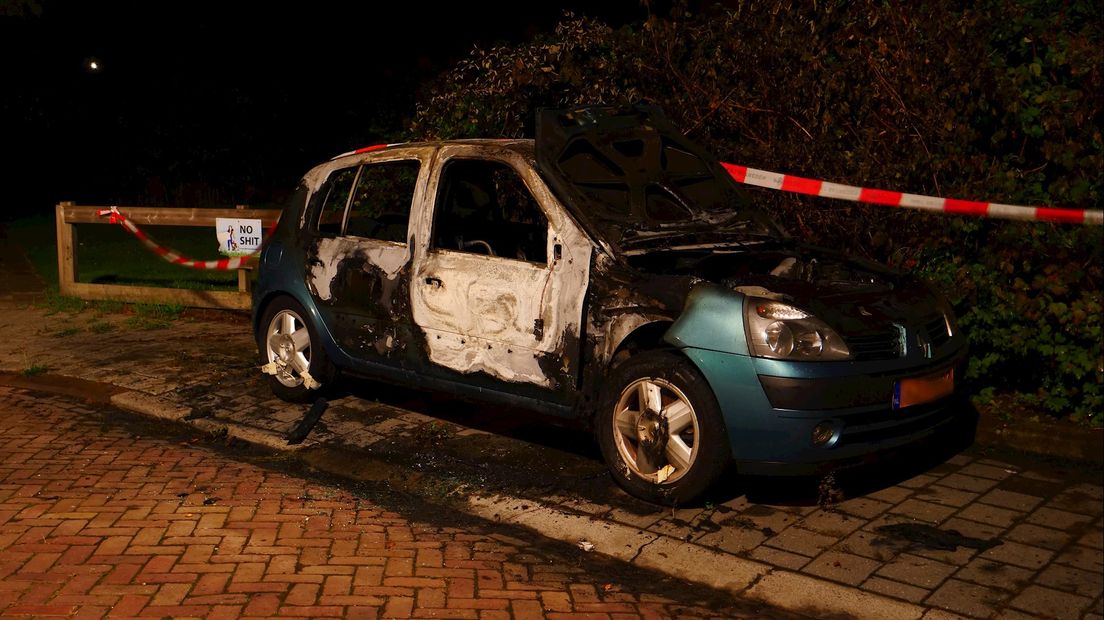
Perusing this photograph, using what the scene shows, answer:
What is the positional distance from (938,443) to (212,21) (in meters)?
23.1

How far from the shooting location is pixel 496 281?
6.06m

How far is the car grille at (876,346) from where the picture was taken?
17.0 feet

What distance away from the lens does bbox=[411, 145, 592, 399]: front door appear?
19.0 feet

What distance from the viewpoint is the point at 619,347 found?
5680 mm

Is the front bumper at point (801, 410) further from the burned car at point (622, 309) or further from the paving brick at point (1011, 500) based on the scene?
the paving brick at point (1011, 500)

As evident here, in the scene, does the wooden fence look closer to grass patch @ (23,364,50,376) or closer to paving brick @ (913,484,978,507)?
grass patch @ (23,364,50,376)

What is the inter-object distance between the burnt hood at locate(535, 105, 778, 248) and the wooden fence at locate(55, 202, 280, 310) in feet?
17.2

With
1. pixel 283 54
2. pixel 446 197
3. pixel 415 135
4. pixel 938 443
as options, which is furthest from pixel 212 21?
pixel 938 443

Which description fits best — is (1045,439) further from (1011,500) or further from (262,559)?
(262,559)

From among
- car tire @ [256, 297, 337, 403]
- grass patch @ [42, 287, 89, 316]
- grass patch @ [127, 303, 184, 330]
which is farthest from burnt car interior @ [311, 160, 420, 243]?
grass patch @ [42, 287, 89, 316]

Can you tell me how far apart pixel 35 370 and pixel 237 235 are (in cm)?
258

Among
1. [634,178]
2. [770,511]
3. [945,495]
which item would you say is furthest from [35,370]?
[945,495]

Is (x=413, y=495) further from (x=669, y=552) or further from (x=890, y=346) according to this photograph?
(x=890, y=346)

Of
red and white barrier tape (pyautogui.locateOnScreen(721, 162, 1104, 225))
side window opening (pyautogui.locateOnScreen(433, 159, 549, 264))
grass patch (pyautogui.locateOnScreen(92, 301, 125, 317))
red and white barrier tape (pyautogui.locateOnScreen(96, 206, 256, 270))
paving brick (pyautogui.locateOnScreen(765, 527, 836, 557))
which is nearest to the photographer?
paving brick (pyautogui.locateOnScreen(765, 527, 836, 557))
